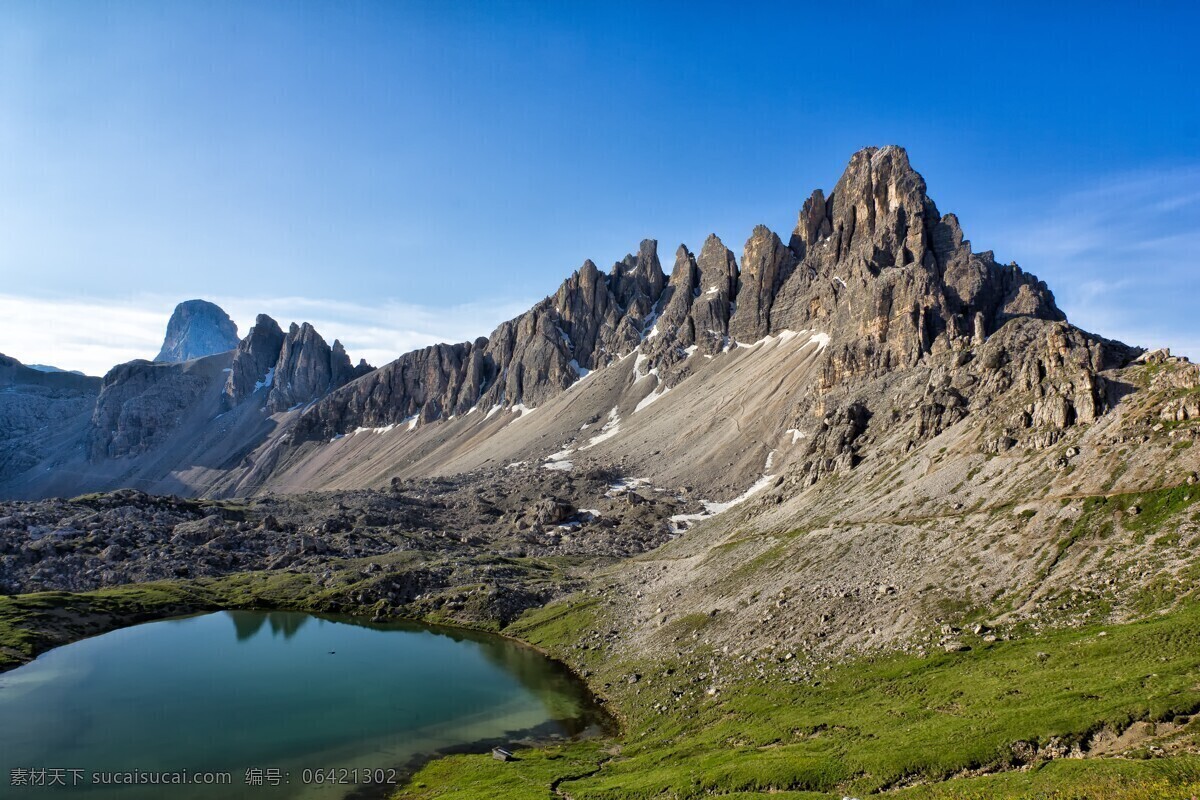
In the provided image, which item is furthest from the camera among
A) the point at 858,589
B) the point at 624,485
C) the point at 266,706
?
the point at 624,485

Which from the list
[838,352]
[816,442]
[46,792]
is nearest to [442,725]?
[46,792]

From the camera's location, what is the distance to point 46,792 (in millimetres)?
51438

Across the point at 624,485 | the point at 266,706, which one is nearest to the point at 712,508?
the point at 624,485

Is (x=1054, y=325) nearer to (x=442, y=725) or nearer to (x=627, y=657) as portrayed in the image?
(x=627, y=657)

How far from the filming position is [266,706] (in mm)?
72938

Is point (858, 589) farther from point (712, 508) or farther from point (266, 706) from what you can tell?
point (712, 508)

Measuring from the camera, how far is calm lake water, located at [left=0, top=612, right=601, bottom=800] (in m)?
56.5

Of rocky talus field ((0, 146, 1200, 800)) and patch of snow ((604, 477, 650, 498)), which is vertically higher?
patch of snow ((604, 477, 650, 498))

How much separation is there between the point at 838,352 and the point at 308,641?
475 ft

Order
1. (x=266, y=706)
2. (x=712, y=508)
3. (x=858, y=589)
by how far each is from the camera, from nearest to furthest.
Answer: (x=858, y=589) < (x=266, y=706) < (x=712, y=508)

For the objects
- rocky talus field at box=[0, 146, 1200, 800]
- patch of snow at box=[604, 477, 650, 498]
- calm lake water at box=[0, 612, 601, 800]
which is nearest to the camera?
rocky talus field at box=[0, 146, 1200, 800]

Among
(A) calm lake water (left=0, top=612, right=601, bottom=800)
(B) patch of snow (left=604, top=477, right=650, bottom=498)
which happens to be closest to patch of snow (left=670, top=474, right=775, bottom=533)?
(B) patch of snow (left=604, top=477, right=650, bottom=498)

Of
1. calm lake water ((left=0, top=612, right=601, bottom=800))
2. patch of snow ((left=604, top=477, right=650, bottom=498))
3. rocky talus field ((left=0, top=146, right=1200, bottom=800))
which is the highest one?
patch of snow ((left=604, top=477, right=650, bottom=498))

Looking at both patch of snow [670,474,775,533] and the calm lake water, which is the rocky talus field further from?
the calm lake water
